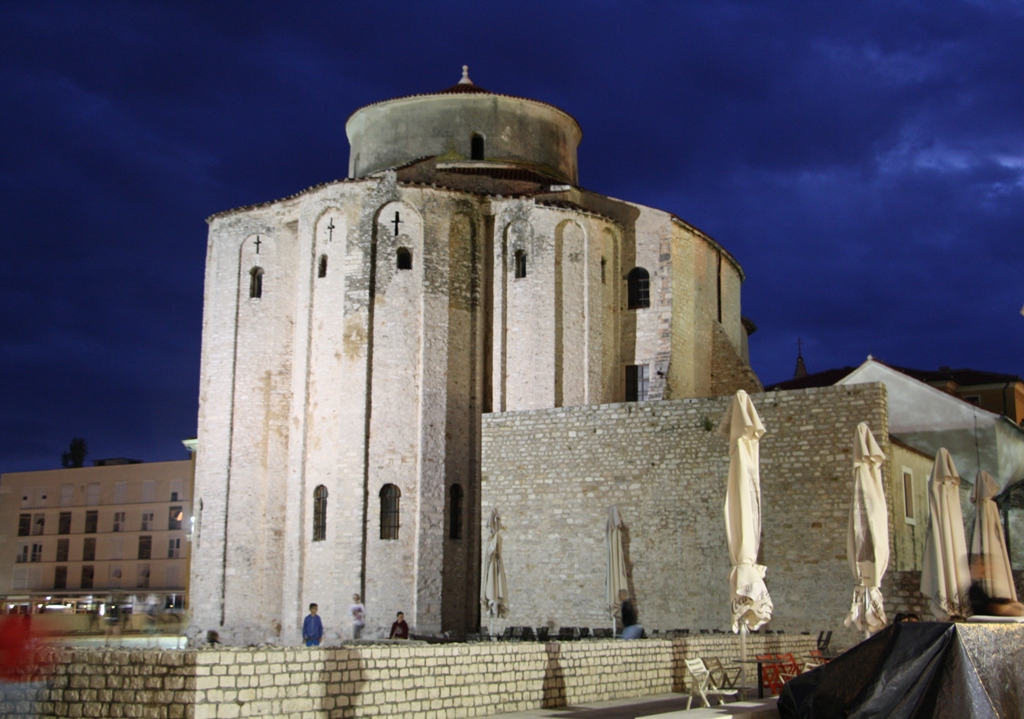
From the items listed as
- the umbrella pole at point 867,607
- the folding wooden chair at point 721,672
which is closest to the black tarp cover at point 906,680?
the folding wooden chair at point 721,672

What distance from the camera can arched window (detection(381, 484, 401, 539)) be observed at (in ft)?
86.6

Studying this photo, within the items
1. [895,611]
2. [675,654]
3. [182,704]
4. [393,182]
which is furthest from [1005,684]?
[393,182]

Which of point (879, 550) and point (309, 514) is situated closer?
point (879, 550)

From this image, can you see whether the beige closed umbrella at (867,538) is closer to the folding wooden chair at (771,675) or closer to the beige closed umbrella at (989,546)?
the folding wooden chair at (771,675)

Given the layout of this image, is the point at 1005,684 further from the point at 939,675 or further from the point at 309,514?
the point at 309,514

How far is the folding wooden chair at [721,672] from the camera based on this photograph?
13.7 meters

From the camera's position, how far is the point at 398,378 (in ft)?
88.6

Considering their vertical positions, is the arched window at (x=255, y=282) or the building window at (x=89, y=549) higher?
the arched window at (x=255, y=282)

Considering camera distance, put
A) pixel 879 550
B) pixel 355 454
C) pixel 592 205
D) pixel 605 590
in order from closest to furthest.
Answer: pixel 879 550
pixel 605 590
pixel 355 454
pixel 592 205

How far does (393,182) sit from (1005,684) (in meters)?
22.1

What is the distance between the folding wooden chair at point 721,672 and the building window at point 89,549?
2119 inches

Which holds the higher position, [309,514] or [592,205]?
[592,205]

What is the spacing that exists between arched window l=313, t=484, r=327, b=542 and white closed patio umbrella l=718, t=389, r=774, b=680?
15.2 meters

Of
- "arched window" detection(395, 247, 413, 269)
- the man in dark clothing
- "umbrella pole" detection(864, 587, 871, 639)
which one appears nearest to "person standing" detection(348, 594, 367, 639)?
the man in dark clothing
